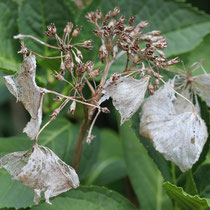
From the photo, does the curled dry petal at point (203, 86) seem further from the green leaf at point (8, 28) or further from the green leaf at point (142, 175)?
the green leaf at point (8, 28)

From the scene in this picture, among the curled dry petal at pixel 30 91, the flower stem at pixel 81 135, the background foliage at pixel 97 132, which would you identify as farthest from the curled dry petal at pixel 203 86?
the curled dry petal at pixel 30 91

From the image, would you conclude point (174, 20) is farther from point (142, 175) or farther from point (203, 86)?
point (142, 175)

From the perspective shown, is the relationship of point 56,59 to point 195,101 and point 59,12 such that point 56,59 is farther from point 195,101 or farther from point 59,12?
point 195,101

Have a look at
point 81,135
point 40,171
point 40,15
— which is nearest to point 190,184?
point 81,135

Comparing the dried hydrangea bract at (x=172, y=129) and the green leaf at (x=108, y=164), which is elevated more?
Result: the dried hydrangea bract at (x=172, y=129)

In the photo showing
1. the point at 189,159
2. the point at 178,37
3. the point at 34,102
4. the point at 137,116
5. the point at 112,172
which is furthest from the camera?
the point at 112,172

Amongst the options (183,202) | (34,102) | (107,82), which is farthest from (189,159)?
(34,102)

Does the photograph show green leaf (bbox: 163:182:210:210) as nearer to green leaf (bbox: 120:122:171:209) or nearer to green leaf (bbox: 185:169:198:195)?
green leaf (bbox: 185:169:198:195)
